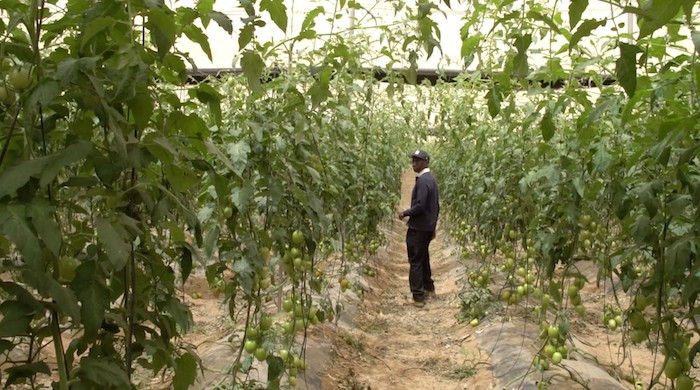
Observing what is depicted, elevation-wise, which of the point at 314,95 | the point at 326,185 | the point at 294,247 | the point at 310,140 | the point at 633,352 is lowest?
the point at 633,352

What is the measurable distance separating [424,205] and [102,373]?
545 cm

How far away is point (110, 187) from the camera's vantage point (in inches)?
49.9

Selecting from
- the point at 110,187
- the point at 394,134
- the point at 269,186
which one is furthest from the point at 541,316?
the point at 394,134

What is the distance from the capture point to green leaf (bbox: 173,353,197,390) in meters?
1.46

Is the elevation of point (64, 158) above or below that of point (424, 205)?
above

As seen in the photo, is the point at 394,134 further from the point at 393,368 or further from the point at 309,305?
the point at 309,305

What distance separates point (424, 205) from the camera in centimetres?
653

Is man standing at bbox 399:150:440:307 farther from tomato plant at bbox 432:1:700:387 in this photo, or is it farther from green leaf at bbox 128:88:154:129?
green leaf at bbox 128:88:154:129

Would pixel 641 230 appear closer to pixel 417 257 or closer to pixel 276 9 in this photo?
pixel 276 9

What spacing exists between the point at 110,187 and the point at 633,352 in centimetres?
467

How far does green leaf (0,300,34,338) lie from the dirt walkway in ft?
9.77

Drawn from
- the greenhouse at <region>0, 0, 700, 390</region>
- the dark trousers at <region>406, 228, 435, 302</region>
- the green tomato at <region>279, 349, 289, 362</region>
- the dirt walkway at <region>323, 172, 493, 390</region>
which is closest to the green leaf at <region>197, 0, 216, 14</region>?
the greenhouse at <region>0, 0, 700, 390</region>

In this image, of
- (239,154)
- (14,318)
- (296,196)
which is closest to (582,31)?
(14,318)

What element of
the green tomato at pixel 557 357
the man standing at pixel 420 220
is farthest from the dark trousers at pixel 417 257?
the green tomato at pixel 557 357
